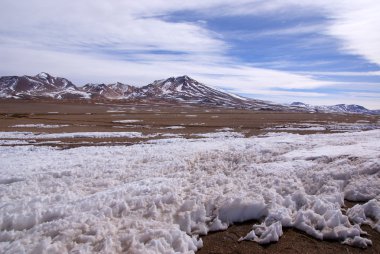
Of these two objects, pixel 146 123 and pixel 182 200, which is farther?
pixel 146 123

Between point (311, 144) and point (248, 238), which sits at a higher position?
point (311, 144)

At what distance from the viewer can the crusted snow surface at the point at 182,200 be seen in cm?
931

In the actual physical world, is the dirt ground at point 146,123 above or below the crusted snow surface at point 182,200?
below

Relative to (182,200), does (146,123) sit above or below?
below

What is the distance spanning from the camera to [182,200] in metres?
11.4

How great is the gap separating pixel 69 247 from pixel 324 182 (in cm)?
840

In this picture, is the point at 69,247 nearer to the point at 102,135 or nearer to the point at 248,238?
the point at 248,238

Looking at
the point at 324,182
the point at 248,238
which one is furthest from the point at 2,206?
the point at 324,182

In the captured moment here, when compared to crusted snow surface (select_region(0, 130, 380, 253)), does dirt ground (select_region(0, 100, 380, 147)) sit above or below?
below

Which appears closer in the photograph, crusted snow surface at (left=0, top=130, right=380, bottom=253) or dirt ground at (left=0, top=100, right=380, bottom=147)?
crusted snow surface at (left=0, top=130, right=380, bottom=253)

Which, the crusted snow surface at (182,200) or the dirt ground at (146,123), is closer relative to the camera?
the crusted snow surface at (182,200)

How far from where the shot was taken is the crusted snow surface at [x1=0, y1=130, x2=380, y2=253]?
367 inches

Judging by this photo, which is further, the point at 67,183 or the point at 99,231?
the point at 67,183

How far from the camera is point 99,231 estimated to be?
943cm
